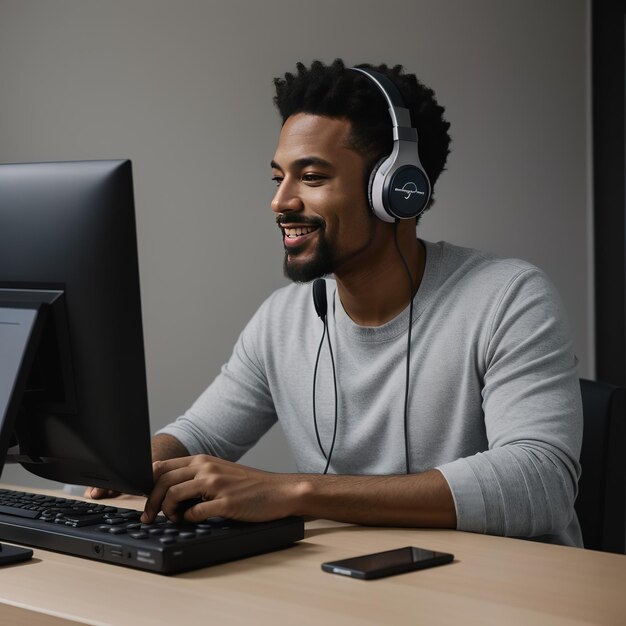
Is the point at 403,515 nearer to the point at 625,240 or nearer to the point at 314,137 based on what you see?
the point at 314,137

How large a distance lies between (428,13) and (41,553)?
1.96 metres

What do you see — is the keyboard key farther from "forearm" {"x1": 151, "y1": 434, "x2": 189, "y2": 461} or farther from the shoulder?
the shoulder

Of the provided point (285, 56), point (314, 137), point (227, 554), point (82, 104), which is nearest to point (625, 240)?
point (285, 56)

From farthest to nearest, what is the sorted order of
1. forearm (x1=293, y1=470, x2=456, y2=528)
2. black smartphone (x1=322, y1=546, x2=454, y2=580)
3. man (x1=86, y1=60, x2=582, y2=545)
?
man (x1=86, y1=60, x2=582, y2=545), forearm (x1=293, y1=470, x2=456, y2=528), black smartphone (x1=322, y1=546, x2=454, y2=580)

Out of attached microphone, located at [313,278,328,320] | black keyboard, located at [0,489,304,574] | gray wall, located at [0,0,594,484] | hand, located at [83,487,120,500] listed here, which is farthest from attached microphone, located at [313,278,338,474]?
gray wall, located at [0,0,594,484]

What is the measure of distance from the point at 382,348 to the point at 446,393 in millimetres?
140

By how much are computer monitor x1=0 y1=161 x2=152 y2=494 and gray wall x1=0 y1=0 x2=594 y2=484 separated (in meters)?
1.67

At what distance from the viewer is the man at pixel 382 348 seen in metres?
1.33

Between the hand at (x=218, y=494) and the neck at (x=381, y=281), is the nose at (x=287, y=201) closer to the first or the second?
the neck at (x=381, y=281)

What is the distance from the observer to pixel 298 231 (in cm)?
158

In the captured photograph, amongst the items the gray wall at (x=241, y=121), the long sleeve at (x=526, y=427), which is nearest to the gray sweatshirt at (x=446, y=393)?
the long sleeve at (x=526, y=427)

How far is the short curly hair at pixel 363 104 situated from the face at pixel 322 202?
3cm

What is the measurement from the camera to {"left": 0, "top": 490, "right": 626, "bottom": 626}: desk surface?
79 centimetres

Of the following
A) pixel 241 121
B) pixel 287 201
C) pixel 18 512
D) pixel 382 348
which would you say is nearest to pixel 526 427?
pixel 382 348
